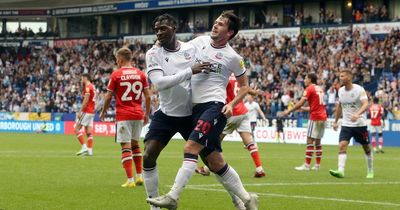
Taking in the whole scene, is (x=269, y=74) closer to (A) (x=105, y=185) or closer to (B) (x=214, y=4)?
(B) (x=214, y=4)

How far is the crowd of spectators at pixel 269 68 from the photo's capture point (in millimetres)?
46156

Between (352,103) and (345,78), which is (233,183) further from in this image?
(352,103)

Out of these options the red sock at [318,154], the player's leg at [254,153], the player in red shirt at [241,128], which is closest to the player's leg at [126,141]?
the player in red shirt at [241,128]

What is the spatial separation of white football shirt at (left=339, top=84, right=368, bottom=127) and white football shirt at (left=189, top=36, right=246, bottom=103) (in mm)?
8449

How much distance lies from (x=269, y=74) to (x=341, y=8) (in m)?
8.99

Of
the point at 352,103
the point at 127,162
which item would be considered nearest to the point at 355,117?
the point at 352,103

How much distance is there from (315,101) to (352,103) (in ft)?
9.78

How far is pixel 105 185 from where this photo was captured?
15.5 m

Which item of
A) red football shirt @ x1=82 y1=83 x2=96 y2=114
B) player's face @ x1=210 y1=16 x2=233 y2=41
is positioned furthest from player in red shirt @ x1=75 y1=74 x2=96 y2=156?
player's face @ x1=210 y1=16 x2=233 y2=41

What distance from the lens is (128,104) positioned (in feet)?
51.5

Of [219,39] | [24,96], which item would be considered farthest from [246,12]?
[219,39]

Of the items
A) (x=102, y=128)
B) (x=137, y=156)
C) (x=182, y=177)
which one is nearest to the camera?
(x=182, y=177)

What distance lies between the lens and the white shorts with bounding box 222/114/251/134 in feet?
61.3

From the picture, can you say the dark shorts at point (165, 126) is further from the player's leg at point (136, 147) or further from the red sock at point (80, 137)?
the red sock at point (80, 137)
